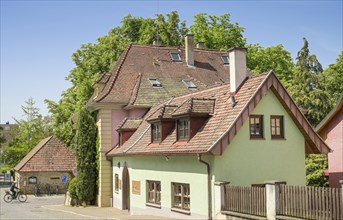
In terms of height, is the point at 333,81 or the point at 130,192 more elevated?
the point at 333,81

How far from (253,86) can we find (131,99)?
1348 cm

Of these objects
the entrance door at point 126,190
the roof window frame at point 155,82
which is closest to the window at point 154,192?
the entrance door at point 126,190

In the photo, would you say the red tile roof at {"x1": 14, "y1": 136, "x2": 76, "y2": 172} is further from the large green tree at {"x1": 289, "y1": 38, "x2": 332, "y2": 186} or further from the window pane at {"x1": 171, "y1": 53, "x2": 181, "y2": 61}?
the large green tree at {"x1": 289, "y1": 38, "x2": 332, "y2": 186}

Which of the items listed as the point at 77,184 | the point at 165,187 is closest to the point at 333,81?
the point at 77,184

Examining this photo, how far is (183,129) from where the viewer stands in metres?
23.4

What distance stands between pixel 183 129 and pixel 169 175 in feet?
7.70

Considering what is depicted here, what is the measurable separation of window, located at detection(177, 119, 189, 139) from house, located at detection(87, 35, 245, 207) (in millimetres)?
6886

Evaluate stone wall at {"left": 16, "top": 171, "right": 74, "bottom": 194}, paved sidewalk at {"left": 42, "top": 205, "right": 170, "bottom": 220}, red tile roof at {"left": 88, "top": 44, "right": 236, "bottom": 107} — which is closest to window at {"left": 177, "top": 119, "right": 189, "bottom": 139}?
paved sidewalk at {"left": 42, "top": 205, "right": 170, "bottom": 220}

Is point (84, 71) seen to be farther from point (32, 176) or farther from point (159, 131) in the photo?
point (159, 131)

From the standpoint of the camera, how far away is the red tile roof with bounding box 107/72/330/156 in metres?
20.5

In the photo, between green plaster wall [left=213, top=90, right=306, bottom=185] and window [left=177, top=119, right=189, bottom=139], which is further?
window [left=177, top=119, right=189, bottom=139]

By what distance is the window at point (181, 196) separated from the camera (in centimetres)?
2241

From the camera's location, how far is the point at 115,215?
2767cm

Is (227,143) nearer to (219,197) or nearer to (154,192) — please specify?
(219,197)
